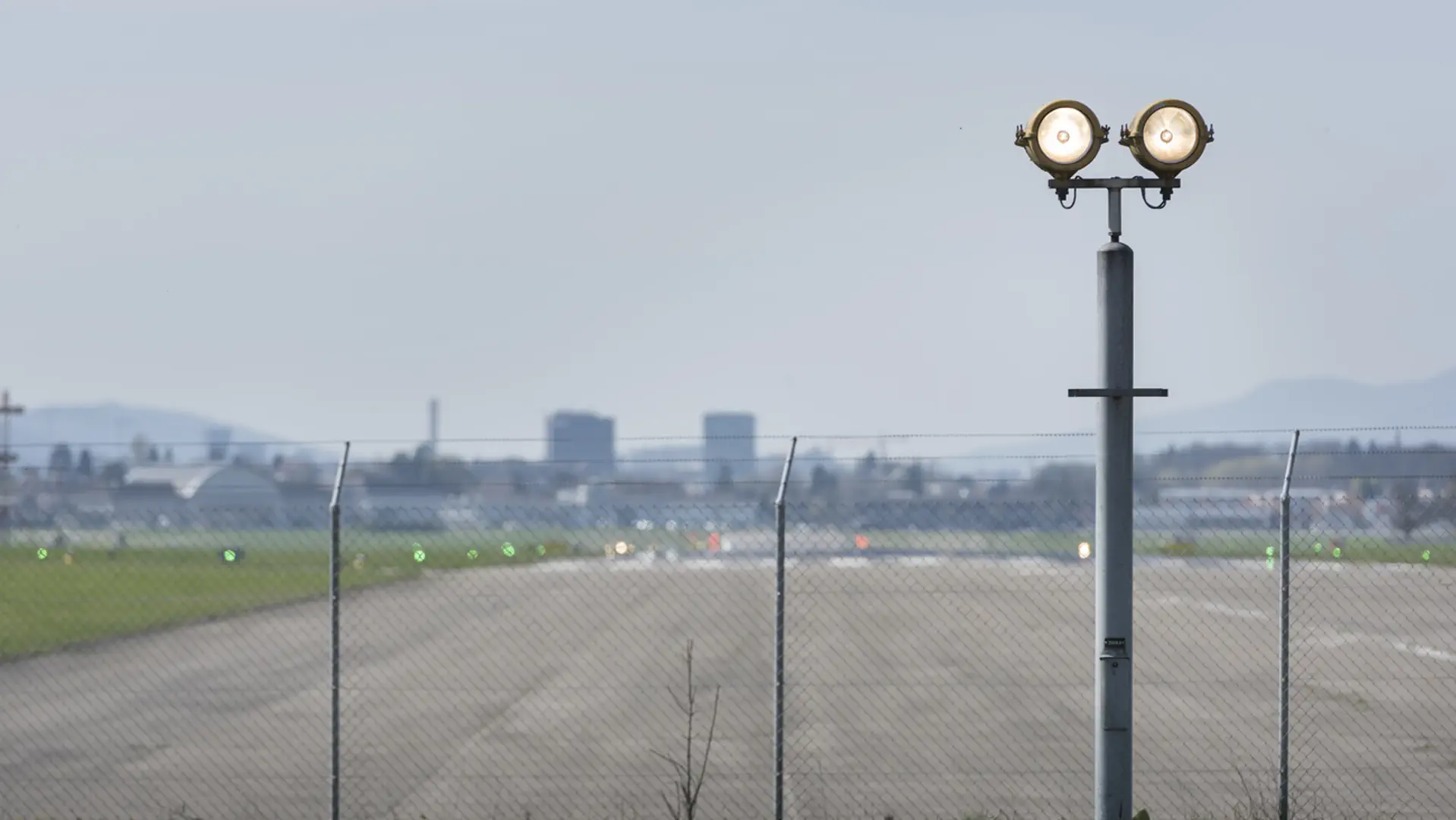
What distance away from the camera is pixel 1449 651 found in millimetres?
23266

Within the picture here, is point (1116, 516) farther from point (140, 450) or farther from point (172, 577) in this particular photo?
point (172, 577)

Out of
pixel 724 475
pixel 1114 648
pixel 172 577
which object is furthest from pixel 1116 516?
pixel 172 577

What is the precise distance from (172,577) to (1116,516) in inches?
1523

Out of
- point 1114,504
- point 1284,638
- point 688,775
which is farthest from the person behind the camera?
point 1284,638

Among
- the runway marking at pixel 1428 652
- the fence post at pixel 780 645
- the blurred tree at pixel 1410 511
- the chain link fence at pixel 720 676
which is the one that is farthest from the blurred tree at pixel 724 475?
the runway marking at pixel 1428 652

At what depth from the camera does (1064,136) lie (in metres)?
8.45

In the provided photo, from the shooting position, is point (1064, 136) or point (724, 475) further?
point (724, 475)

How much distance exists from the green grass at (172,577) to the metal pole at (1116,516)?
23.3 ft

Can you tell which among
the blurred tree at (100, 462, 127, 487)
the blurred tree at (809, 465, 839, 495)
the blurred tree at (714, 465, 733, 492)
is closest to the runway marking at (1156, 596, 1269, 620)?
the blurred tree at (714, 465, 733, 492)

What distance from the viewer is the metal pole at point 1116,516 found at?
8.84 metres

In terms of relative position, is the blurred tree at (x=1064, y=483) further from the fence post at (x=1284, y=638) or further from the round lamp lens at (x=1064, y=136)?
the round lamp lens at (x=1064, y=136)

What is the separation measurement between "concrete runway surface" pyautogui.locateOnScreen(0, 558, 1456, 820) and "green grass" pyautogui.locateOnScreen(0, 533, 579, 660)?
4.36 ft

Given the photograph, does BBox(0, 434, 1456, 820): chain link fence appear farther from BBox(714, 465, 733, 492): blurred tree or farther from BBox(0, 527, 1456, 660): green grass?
BBox(0, 527, 1456, 660): green grass

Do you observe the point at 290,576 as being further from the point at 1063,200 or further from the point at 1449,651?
the point at 1063,200
